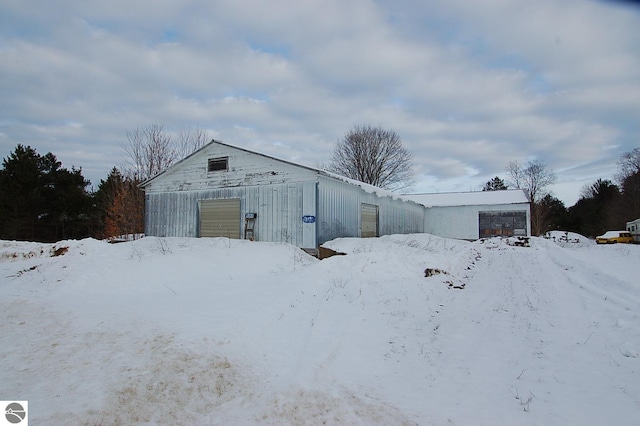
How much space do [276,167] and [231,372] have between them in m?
10.8

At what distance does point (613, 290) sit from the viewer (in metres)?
8.39

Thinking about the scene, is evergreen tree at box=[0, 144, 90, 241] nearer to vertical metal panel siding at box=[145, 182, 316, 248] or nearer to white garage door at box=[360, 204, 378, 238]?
vertical metal panel siding at box=[145, 182, 316, 248]

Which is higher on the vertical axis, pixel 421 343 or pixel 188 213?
pixel 188 213

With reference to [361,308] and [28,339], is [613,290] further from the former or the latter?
[28,339]

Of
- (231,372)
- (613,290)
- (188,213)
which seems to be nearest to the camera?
(231,372)

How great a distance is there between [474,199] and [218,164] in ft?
78.8

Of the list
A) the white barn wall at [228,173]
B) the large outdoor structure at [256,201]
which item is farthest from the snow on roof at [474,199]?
the white barn wall at [228,173]

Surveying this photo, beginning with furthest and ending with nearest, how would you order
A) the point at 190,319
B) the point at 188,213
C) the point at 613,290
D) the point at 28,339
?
the point at 188,213 → the point at 613,290 → the point at 190,319 → the point at 28,339

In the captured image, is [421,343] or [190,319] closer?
[421,343]

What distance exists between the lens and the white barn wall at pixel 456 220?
3023cm

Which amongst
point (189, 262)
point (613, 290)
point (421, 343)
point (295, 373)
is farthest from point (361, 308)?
point (613, 290)

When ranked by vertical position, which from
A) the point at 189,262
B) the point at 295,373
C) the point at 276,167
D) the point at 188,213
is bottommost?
the point at 295,373

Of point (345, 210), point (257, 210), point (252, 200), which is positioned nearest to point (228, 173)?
point (252, 200)

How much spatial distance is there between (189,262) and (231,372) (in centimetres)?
607
